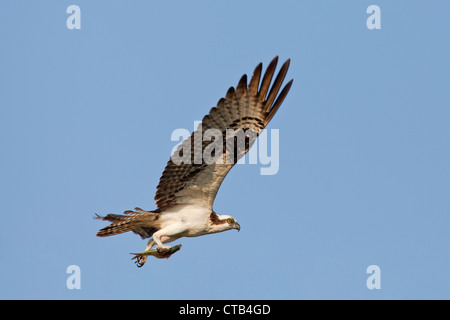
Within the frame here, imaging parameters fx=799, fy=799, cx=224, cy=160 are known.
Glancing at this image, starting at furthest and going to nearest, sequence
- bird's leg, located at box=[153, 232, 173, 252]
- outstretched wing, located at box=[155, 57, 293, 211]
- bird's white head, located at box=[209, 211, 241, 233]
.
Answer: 1. bird's white head, located at box=[209, 211, 241, 233]
2. bird's leg, located at box=[153, 232, 173, 252]
3. outstretched wing, located at box=[155, 57, 293, 211]

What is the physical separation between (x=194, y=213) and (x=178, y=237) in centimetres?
51

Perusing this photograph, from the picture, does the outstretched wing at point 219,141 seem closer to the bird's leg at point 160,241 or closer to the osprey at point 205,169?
the osprey at point 205,169

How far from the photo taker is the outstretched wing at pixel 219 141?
39.2 ft

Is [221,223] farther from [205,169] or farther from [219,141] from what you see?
[219,141]

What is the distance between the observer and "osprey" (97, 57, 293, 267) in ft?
39.3

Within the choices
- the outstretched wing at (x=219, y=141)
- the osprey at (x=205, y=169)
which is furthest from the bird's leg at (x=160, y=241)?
the outstretched wing at (x=219, y=141)

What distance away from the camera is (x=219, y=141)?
12188 mm

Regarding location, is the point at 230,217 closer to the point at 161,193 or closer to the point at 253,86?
the point at 161,193

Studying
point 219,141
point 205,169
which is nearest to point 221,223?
point 205,169

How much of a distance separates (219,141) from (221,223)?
142cm

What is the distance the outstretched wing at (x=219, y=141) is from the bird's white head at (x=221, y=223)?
22 cm

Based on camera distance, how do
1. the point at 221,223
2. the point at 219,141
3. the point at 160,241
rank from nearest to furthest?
1. the point at 219,141
2. the point at 160,241
3. the point at 221,223

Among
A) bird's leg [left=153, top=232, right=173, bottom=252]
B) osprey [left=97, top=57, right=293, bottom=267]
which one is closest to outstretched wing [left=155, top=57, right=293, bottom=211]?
osprey [left=97, top=57, right=293, bottom=267]

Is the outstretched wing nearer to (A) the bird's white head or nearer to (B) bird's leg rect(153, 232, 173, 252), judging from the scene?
(A) the bird's white head
